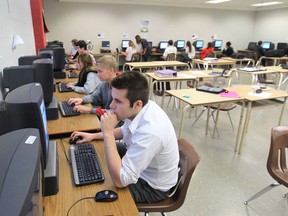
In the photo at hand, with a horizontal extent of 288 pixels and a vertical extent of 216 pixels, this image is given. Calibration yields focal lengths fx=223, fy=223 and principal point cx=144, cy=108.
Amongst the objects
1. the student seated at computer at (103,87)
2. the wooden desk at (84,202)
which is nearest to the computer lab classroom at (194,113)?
the wooden desk at (84,202)

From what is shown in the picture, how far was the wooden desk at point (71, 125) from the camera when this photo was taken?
1626mm

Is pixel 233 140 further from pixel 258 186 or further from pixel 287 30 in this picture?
pixel 287 30

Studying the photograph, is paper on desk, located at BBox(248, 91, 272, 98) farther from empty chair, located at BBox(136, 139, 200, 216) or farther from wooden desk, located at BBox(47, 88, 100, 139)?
wooden desk, located at BBox(47, 88, 100, 139)

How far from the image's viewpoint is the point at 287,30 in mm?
10367

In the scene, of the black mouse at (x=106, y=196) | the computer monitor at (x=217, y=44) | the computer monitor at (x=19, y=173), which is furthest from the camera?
the computer monitor at (x=217, y=44)

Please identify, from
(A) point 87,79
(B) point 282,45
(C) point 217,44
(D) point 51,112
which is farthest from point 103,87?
(B) point 282,45

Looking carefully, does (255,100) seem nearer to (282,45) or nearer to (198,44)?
(198,44)

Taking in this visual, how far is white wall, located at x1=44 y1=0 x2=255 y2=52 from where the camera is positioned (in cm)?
873

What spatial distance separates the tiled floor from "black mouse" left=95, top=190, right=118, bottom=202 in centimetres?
105

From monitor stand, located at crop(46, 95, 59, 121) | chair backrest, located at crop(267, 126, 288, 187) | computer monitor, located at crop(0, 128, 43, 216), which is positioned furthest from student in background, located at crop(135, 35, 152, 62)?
computer monitor, located at crop(0, 128, 43, 216)

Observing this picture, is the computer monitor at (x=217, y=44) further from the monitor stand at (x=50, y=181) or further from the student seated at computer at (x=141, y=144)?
the monitor stand at (x=50, y=181)

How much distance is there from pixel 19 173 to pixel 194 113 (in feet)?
13.0

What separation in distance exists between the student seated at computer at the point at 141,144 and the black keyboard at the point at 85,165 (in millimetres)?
105

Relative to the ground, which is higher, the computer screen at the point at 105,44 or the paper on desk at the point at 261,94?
the computer screen at the point at 105,44
